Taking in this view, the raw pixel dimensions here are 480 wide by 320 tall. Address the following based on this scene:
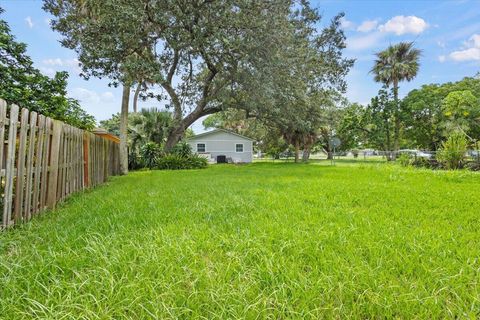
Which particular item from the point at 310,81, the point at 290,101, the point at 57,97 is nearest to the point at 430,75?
the point at 310,81

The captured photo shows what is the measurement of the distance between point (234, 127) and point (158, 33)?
29814 millimetres

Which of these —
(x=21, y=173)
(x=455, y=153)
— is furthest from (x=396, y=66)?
(x=21, y=173)

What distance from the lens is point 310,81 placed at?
15836mm

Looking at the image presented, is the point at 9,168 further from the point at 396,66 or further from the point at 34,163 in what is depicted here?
the point at 396,66

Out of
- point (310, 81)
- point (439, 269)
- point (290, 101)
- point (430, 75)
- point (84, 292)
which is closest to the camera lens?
point (84, 292)

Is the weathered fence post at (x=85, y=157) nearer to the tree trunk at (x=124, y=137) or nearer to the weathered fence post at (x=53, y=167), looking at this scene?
the weathered fence post at (x=53, y=167)

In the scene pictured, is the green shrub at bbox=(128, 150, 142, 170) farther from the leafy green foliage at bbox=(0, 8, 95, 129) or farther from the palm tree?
the palm tree

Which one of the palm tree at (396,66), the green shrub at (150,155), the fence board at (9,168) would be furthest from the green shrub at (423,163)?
the palm tree at (396,66)

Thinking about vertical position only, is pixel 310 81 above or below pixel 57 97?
above

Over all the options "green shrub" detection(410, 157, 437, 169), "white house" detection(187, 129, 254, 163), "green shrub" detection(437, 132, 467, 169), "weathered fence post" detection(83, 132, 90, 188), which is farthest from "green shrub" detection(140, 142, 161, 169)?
"green shrub" detection(437, 132, 467, 169)

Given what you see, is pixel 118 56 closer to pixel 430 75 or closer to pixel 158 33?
pixel 158 33

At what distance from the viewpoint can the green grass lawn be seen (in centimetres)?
153

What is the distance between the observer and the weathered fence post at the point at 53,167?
14.3 feet

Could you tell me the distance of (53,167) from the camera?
4.46 meters
